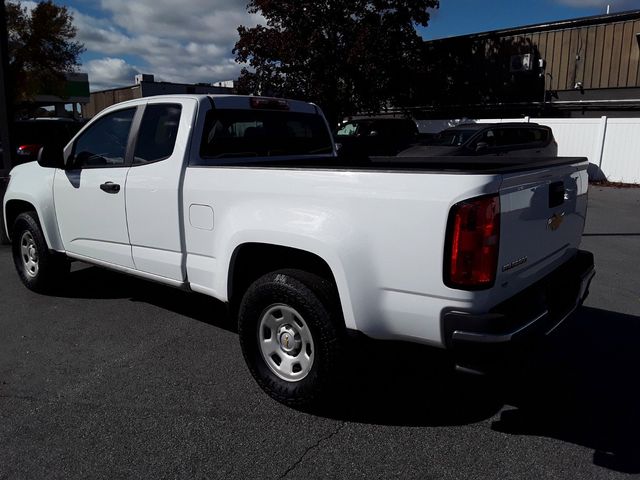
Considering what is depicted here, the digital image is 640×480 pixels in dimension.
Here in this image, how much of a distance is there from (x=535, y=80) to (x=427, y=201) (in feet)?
75.0

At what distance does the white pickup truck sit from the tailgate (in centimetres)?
1

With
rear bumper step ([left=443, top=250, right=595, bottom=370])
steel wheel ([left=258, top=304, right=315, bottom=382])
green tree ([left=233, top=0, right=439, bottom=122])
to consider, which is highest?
green tree ([left=233, top=0, right=439, bottom=122])

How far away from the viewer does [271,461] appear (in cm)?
288

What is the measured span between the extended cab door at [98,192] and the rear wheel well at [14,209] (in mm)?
894

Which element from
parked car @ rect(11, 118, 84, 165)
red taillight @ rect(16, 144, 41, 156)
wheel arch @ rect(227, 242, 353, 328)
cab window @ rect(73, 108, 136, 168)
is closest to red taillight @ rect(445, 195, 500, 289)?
wheel arch @ rect(227, 242, 353, 328)

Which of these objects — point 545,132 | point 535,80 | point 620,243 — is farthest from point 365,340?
point 535,80

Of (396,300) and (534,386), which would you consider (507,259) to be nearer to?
(396,300)

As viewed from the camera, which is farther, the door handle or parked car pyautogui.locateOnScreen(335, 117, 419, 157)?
parked car pyautogui.locateOnScreen(335, 117, 419, 157)

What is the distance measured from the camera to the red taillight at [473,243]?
2549mm

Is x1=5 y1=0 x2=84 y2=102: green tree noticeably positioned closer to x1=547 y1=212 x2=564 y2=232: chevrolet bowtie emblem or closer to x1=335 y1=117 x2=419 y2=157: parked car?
x1=335 y1=117 x2=419 y2=157: parked car

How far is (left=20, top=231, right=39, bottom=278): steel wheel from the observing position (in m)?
5.65

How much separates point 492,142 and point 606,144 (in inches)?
229

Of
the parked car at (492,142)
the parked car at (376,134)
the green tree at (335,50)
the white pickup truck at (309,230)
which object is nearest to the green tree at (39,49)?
the green tree at (335,50)

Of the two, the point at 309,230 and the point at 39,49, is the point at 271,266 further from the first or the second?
the point at 39,49
